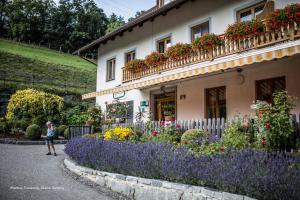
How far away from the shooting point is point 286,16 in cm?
930

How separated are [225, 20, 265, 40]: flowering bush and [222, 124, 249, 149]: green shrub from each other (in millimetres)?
4424

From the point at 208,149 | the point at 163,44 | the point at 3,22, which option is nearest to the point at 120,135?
the point at 208,149

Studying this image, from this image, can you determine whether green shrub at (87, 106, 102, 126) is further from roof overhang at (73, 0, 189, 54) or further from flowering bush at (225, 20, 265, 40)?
flowering bush at (225, 20, 265, 40)

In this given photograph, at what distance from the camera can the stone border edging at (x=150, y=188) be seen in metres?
5.57

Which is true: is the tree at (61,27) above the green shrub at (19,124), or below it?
above

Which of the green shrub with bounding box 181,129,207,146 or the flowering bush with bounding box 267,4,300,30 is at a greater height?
the flowering bush with bounding box 267,4,300,30

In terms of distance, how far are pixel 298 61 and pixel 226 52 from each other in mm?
2610

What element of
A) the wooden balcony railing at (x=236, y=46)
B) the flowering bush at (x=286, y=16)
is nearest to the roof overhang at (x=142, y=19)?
the wooden balcony railing at (x=236, y=46)

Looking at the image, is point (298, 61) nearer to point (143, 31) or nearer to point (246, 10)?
point (246, 10)

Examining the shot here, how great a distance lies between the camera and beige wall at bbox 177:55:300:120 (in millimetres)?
10227

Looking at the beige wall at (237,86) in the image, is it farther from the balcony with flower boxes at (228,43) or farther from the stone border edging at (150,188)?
the stone border edging at (150,188)

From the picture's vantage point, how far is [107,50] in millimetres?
21156

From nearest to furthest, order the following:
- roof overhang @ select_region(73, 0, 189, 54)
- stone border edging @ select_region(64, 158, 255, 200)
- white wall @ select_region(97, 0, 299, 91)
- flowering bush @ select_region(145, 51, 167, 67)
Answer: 1. stone border edging @ select_region(64, 158, 255, 200)
2. white wall @ select_region(97, 0, 299, 91)
3. roof overhang @ select_region(73, 0, 189, 54)
4. flowering bush @ select_region(145, 51, 167, 67)

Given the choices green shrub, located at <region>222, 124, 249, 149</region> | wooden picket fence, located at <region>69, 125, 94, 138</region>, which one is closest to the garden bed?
wooden picket fence, located at <region>69, 125, 94, 138</region>
